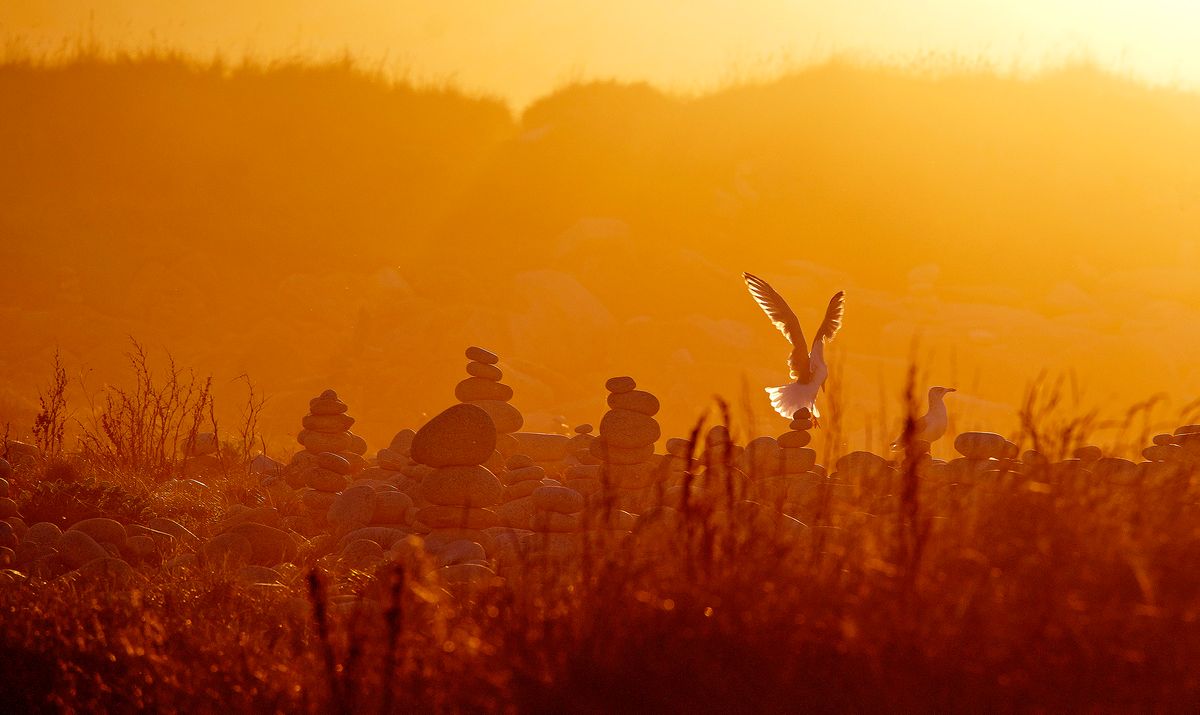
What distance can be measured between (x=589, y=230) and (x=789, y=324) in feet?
46.1

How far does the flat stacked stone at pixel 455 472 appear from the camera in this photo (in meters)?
9.05

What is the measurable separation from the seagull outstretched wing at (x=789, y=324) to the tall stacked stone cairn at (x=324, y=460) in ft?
12.8

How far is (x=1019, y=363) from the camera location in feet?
66.0

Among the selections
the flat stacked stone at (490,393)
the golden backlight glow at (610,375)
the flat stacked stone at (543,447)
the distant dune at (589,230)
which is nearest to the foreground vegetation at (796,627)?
the golden backlight glow at (610,375)

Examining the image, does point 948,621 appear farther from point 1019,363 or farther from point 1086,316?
point 1086,316

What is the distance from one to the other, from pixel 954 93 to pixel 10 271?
19420mm

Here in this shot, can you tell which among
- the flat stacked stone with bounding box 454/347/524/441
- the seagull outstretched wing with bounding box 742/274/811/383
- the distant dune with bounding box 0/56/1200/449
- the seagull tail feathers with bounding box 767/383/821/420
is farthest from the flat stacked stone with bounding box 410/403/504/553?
the distant dune with bounding box 0/56/1200/449

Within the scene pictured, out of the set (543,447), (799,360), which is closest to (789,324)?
(799,360)

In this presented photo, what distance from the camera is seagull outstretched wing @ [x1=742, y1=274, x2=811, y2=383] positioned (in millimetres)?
9859

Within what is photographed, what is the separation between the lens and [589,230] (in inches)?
934

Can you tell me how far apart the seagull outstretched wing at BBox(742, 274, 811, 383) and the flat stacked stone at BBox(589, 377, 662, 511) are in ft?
4.05

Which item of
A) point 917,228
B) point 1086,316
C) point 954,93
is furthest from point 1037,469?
point 954,93

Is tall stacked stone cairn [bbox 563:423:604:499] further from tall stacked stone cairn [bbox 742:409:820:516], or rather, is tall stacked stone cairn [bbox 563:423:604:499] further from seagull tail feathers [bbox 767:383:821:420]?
seagull tail feathers [bbox 767:383:821:420]

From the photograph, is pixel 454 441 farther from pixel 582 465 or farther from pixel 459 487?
pixel 582 465
